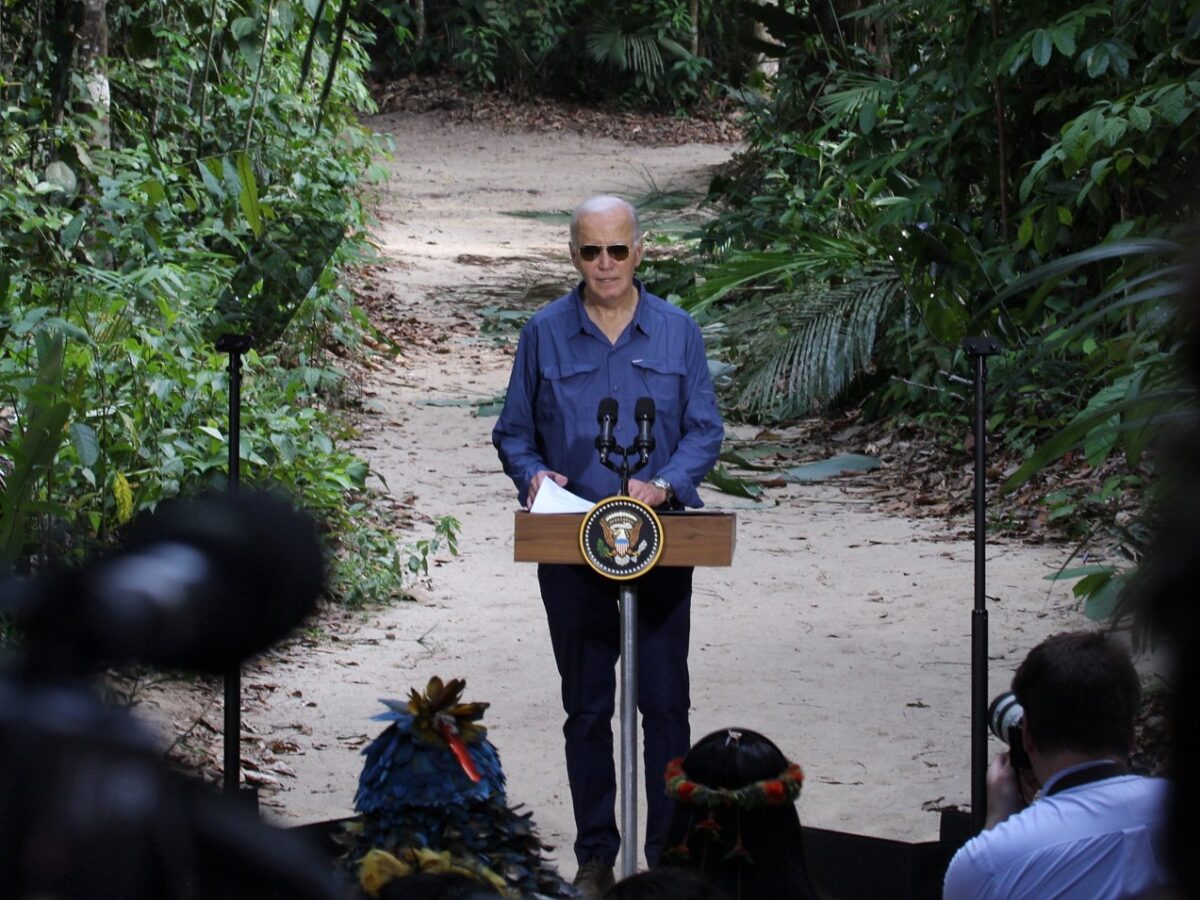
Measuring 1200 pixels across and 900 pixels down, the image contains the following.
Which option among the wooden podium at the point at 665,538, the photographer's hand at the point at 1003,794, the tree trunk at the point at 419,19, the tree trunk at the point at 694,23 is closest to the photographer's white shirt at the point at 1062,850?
the photographer's hand at the point at 1003,794

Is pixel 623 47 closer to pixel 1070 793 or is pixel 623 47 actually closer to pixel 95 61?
pixel 95 61

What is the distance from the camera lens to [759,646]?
583 centimetres

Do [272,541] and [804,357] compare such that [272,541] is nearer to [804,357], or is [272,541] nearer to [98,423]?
[98,423]

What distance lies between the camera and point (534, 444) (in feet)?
12.5

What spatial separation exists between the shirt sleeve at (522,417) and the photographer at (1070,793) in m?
1.50

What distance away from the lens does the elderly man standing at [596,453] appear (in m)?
3.69

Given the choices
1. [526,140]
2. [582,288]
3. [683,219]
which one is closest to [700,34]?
[526,140]

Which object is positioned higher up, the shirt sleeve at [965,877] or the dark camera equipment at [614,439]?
the dark camera equipment at [614,439]

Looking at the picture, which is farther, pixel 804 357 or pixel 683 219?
pixel 683 219

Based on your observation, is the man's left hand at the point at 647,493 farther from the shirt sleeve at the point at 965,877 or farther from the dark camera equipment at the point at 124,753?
the dark camera equipment at the point at 124,753

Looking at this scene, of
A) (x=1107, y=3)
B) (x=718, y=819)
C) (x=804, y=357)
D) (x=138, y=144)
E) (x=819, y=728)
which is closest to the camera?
(x=718, y=819)

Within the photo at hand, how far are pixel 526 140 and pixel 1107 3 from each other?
14.8 meters

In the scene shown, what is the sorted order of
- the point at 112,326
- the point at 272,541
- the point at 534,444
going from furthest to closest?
the point at 112,326 → the point at 534,444 → the point at 272,541

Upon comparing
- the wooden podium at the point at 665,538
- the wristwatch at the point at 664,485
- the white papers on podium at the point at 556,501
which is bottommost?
the wooden podium at the point at 665,538
